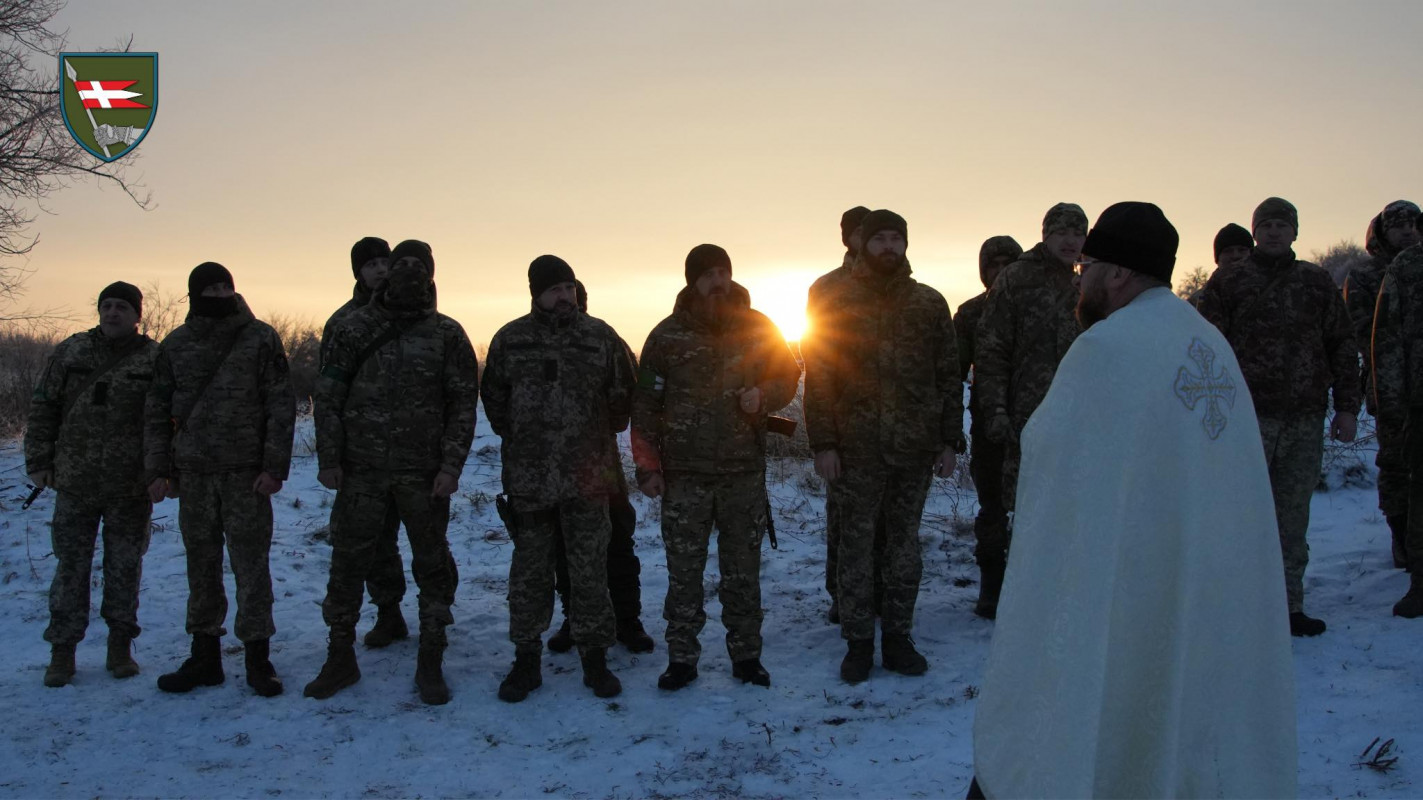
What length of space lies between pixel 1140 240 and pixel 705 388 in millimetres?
3084

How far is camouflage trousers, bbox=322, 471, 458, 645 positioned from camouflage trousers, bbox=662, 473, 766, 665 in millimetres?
1397

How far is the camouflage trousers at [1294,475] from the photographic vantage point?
5.80 metres

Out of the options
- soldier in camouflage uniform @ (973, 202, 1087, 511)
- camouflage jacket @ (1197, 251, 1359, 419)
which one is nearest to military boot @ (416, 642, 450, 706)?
soldier in camouflage uniform @ (973, 202, 1087, 511)

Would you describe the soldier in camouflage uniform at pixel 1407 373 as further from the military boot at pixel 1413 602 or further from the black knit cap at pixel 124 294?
the black knit cap at pixel 124 294

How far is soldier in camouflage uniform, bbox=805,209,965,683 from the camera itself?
5.66m

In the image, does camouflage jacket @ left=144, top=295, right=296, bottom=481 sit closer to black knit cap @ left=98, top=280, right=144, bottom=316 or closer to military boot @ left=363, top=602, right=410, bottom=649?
black knit cap @ left=98, top=280, right=144, bottom=316

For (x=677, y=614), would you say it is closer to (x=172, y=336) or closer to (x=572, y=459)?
(x=572, y=459)

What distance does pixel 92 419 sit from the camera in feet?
19.4

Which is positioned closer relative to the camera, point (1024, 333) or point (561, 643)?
point (1024, 333)

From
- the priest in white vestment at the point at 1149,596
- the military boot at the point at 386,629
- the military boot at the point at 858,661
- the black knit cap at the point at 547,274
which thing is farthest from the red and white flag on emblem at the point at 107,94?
the priest in white vestment at the point at 1149,596

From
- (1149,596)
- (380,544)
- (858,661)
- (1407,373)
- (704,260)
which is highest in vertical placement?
(704,260)

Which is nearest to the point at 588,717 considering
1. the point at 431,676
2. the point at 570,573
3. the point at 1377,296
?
the point at 570,573

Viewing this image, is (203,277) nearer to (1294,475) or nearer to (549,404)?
(549,404)

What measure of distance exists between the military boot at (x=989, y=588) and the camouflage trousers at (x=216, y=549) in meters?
4.79
